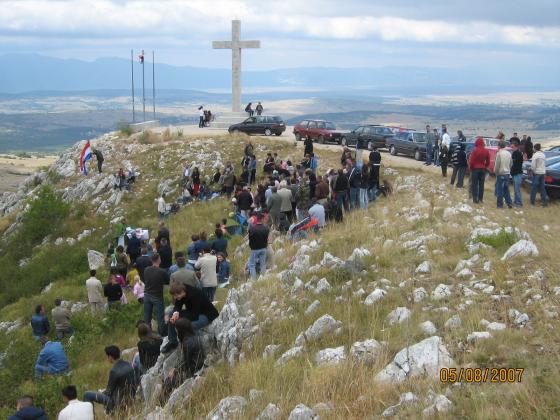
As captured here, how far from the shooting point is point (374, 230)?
45.9ft

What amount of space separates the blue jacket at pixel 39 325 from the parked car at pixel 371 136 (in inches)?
758

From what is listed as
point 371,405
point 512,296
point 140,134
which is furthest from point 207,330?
point 140,134

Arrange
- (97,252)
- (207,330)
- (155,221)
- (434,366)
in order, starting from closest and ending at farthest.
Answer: (434,366) < (207,330) < (97,252) < (155,221)

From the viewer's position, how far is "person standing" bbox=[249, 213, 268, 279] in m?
12.8

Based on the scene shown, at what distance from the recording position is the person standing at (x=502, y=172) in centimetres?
1556

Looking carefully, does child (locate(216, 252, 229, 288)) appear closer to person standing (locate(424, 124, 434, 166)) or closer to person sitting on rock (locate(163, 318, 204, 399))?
person sitting on rock (locate(163, 318, 204, 399))

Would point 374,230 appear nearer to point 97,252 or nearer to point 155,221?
point 97,252

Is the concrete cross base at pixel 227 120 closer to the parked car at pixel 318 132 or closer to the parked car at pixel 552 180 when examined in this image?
the parked car at pixel 318 132

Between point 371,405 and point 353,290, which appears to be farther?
point 353,290

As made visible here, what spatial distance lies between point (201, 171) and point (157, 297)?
62.8ft

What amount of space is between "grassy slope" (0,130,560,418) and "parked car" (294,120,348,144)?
50.7 feet

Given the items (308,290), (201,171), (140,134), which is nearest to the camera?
(308,290)

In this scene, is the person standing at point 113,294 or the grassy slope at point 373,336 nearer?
the grassy slope at point 373,336

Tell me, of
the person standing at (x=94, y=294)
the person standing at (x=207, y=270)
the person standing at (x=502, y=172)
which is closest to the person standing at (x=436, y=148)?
the person standing at (x=502, y=172)
